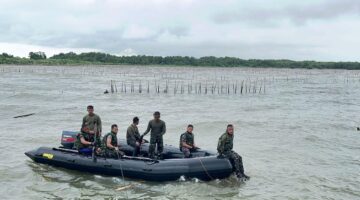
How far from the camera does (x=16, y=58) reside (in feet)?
426

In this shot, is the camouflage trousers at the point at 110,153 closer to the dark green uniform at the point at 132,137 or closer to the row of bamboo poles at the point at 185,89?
the dark green uniform at the point at 132,137

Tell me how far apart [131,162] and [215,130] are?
1254 centimetres

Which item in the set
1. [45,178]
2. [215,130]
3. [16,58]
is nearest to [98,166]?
[45,178]

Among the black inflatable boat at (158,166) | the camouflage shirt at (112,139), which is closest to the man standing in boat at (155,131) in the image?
the black inflatable boat at (158,166)

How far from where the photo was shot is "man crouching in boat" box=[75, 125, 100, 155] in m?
15.8

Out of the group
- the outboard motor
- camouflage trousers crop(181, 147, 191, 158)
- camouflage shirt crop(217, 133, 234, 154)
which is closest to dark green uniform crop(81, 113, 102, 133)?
the outboard motor

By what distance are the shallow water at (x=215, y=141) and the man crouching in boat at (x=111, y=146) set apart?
835 millimetres

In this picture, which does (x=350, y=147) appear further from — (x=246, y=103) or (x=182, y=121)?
(x=246, y=103)

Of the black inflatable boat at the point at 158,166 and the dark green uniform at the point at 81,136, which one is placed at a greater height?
the dark green uniform at the point at 81,136

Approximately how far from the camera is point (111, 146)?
15141mm

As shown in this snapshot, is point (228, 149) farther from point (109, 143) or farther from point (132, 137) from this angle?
point (109, 143)

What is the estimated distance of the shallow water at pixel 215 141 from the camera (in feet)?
47.6

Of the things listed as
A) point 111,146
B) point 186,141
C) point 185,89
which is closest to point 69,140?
point 111,146

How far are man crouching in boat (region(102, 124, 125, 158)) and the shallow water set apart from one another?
32.9 inches
